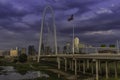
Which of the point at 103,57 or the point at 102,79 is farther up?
the point at 103,57

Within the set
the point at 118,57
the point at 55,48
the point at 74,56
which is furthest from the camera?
the point at 55,48

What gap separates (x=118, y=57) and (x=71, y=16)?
28.8 m

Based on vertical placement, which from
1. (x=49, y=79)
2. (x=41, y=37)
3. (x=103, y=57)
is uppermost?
(x=41, y=37)

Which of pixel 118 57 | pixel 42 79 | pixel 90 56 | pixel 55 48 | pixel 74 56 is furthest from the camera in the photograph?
pixel 55 48

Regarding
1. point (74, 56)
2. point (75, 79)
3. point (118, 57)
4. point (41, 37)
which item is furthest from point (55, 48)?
point (118, 57)

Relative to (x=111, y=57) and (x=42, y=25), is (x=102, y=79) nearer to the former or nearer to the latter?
(x=111, y=57)

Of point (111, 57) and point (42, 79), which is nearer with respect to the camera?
point (111, 57)

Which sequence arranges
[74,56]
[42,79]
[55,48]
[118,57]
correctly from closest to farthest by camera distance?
[118,57]
[42,79]
[74,56]
[55,48]

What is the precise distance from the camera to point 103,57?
8500cm

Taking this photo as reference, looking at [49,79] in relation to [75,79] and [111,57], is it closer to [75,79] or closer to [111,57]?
[75,79]

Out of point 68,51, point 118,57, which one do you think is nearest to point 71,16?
point 118,57

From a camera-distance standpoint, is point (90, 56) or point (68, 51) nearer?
point (90, 56)

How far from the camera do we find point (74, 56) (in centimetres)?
12375

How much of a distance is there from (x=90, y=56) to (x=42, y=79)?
63.3ft
